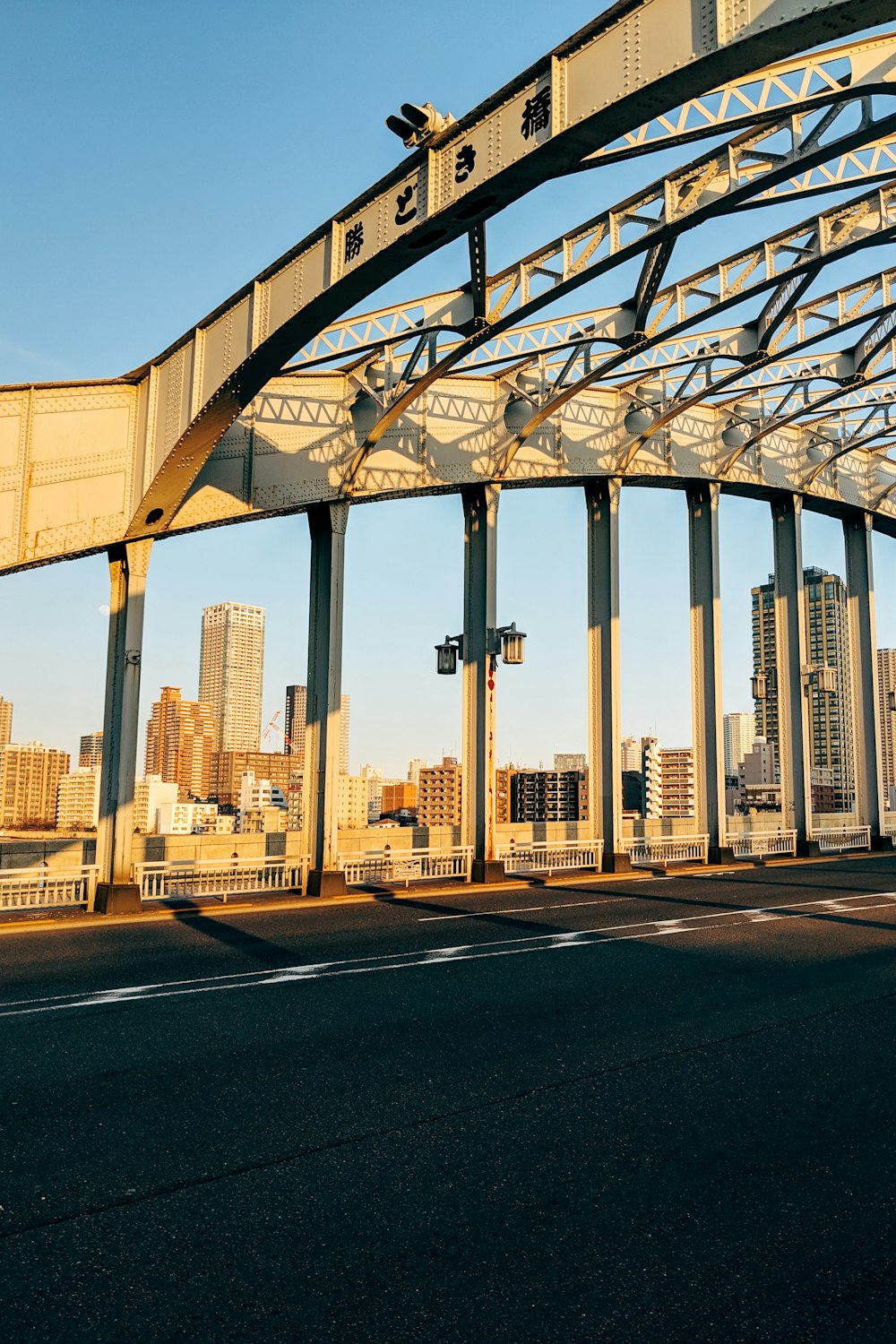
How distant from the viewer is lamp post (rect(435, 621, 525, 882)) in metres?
21.5

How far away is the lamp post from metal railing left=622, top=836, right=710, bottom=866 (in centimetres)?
530

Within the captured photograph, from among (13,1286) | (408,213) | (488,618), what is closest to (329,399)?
(488,618)

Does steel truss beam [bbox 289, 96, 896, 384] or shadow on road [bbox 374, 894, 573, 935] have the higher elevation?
steel truss beam [bbox 289, 96, 896, 384]

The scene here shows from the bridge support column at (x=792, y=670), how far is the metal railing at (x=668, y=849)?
472 centimetres

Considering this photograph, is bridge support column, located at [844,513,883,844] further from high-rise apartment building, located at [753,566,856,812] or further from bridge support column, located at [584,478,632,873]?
high-rise apartment building, located at [753,566,856,812]

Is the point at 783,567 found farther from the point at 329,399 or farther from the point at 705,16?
the point at 705,16

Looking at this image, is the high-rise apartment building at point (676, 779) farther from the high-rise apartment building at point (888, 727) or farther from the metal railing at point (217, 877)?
the metal railing at point (217, 877)

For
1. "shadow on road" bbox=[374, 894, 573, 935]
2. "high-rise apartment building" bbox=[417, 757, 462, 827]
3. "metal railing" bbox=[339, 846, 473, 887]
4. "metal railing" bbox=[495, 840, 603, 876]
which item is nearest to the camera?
"shadow on road" bbox=[374, 894, 573, 935]

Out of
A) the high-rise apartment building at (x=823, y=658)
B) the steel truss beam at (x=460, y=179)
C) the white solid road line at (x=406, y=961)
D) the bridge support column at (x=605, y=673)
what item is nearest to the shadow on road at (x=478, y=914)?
the white solid road line at (x=406, y=961)

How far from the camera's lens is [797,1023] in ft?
27.6

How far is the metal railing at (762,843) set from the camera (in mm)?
29562

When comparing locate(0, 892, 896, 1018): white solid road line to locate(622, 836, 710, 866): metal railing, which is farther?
locate(622, 836, 710, 866): metal railing

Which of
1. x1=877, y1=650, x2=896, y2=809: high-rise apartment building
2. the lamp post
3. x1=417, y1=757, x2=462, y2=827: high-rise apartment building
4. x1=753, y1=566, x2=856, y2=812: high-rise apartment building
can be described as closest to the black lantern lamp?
the lamp post

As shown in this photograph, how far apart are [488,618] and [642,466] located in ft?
24.5
